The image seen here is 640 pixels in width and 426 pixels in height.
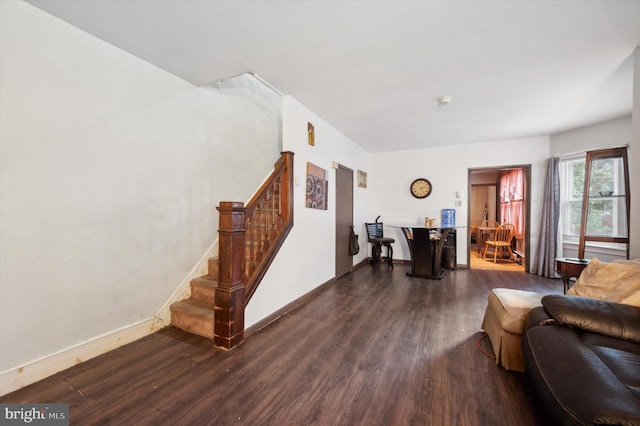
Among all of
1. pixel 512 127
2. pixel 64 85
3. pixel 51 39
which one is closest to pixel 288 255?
pixel 64 85

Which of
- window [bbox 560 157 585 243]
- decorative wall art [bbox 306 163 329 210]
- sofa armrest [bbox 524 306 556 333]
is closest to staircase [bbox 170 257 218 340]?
decorative wall art [bbox 306 163 329 210]

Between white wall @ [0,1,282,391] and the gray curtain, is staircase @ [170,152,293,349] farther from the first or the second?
the gray curtain

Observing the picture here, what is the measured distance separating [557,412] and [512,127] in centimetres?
461

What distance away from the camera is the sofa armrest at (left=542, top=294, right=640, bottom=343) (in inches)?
55.7

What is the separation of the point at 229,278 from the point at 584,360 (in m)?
2.29

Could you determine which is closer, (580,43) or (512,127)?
(580,43)

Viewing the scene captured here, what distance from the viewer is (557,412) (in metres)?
1.05

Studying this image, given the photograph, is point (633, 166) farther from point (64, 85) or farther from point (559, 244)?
point (64, 85)

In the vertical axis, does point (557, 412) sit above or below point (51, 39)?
below

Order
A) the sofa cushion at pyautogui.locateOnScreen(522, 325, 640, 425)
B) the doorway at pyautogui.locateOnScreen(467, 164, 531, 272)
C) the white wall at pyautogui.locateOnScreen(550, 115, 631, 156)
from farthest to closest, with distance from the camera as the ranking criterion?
the doorway at pyautogui.locateOnScreen(467, 164, 531, 272)
the white wall at pyautogui.locateOnScreen(550, 115, 631, 156)
the sofa cushion at pyautogui.locateOnScreen(522, 325, 640, 425)

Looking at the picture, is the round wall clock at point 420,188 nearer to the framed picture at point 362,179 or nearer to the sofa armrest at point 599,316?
the framed picture at point 362,179

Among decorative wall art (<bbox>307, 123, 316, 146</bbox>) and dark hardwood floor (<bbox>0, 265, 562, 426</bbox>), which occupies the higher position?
decorative wall art (<bbox>307, 123, 316, 146</bbox>)

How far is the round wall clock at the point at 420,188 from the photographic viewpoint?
5652 millimetres

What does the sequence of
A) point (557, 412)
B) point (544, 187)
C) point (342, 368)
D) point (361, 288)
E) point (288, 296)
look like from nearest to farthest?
1. point (557, 412)
2. point (342, 368)
3. point (288, 296)
4. point (361, 288)
5. point (544, 187)
